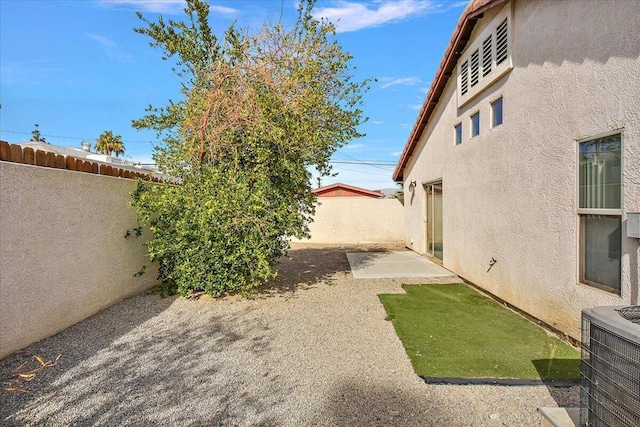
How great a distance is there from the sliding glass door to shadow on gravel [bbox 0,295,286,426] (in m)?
7.20

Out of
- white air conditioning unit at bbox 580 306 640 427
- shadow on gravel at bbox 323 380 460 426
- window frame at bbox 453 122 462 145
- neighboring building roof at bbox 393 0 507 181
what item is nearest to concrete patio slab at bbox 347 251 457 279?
window frame at bbox 453 122 462 145

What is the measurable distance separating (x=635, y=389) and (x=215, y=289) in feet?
19.7

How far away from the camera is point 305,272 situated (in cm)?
1017

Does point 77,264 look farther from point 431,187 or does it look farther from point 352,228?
point 352,228

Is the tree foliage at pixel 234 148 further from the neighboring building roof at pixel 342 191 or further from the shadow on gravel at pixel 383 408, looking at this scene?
the neighboring building roof at pixel 342 191

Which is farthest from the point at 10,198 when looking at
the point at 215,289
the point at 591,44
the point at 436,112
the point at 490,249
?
the point at 436,112

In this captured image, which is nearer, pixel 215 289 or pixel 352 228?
pixel 215 289

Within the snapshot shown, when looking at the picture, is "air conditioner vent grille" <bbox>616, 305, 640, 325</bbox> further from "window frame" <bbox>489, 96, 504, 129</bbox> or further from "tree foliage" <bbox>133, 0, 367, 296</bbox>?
"tree foliage" <bbox>133, 0, 367, 296</bbox>

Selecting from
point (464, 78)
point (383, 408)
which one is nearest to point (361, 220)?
point (464, 78)

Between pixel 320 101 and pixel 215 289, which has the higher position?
pixel 320 101

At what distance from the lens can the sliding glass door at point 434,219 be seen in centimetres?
1087

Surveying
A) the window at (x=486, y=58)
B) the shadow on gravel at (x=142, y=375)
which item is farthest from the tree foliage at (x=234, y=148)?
the window at (x=486, y=58)

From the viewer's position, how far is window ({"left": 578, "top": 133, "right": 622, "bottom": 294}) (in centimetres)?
391

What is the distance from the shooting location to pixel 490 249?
279 inches
